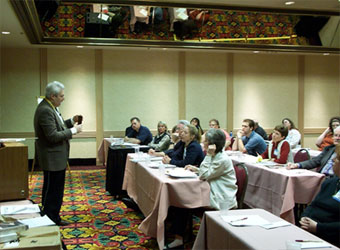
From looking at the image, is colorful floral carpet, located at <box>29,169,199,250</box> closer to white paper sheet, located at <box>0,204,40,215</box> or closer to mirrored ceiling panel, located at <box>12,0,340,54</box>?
white paper sheet, located at <box>0,204,40,215</box>

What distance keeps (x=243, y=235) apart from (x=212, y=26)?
9.10 meters

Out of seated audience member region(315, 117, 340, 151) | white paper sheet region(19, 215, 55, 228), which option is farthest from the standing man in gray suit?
seated audience member region(315, 117, 340, 151)

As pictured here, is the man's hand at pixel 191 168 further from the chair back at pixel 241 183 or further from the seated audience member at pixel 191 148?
the chair back at pixel 241 183

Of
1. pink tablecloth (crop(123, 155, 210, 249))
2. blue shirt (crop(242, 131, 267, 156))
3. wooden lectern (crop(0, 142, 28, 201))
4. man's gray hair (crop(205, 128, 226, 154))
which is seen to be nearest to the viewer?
wooden lectern (crop(0, 142, 28, 201))

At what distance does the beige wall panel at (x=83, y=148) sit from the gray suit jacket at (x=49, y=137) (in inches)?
228

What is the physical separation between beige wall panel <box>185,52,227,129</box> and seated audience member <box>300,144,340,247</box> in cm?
794

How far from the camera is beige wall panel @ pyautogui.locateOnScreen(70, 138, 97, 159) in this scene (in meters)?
9.92

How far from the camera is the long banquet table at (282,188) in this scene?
419 centimetres

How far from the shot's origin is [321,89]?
37.9ft

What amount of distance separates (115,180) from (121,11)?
474 cm

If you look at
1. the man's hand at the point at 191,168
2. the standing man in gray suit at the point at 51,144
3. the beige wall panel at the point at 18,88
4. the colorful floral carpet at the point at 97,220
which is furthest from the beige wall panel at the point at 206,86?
the standing man in gray suit at the point at 51,144

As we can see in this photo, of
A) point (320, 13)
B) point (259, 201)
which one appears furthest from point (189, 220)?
point (320, 13)

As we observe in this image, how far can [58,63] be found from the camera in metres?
9.74

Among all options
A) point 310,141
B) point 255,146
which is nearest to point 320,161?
point 255,146
